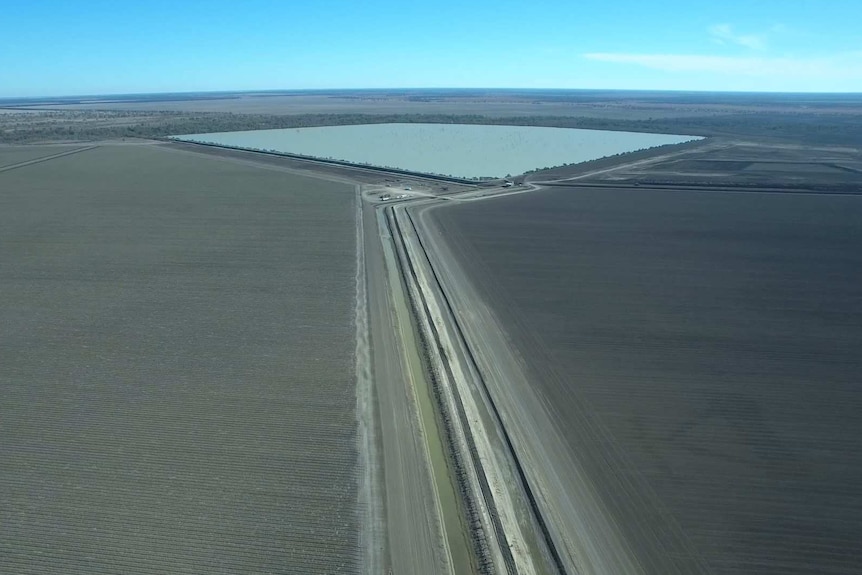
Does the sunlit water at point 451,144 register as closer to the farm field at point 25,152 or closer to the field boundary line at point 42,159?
the field boundary line at point 42,159

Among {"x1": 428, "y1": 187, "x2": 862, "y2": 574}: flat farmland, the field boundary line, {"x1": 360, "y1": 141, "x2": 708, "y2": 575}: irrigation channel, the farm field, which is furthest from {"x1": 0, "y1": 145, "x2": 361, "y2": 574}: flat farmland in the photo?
the farm field

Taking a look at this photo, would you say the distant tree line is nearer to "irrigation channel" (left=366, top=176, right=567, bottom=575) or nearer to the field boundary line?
the field boundary line

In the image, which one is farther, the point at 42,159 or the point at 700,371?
the point at 42,159

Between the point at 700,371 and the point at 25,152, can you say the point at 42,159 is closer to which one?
the point at 25,152

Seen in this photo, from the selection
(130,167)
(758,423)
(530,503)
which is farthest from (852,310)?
(130,167)

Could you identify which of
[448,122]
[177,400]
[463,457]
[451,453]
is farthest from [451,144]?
[463,457]

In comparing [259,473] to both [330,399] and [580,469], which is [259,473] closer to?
[330,399]
